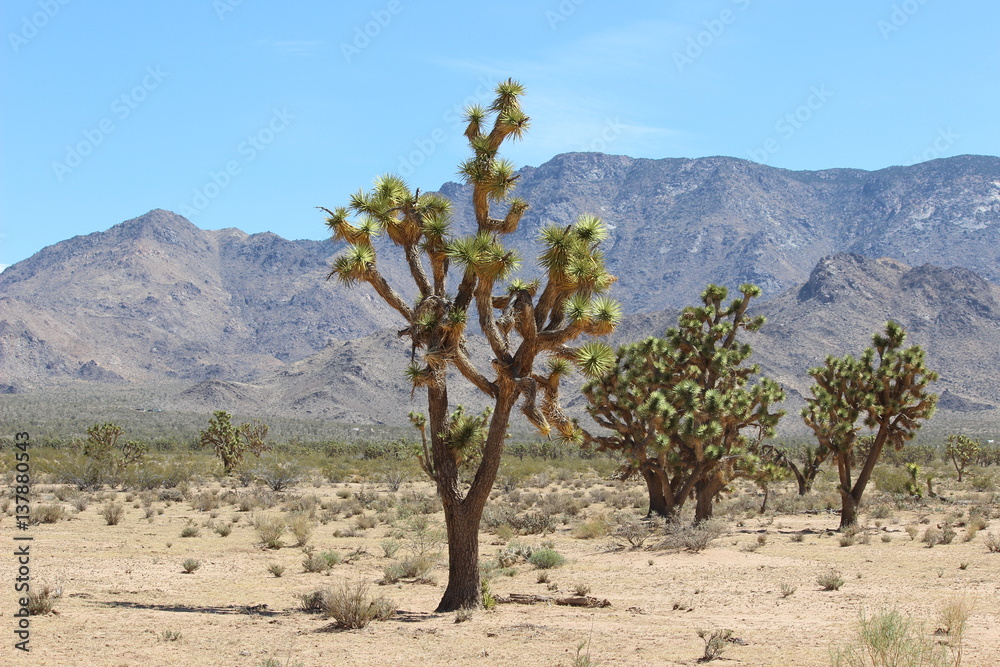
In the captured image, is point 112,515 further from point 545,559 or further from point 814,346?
point 814,346

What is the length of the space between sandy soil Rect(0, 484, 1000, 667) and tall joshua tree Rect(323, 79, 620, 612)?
193cm

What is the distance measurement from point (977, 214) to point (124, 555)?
648 ft

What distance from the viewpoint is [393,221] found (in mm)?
12016

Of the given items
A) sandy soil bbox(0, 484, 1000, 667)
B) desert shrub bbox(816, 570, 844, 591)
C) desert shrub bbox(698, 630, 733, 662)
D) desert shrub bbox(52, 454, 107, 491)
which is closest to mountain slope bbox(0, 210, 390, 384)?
desert shrub bbox(52, 454, 107, 491)

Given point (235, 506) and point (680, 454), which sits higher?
point (680, 454)

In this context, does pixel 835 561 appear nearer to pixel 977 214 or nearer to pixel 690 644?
pixel 690 644

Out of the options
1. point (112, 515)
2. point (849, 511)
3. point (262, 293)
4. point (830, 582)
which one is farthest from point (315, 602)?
point (262, 293)

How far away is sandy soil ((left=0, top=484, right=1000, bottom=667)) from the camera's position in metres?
9.45

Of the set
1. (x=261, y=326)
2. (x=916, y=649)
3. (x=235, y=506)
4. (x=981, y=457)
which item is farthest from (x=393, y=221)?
(x=261, y=326)

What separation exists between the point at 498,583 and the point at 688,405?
26.5ft

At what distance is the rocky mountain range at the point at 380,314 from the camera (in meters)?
99.3

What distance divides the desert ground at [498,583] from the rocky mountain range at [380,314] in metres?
69.0

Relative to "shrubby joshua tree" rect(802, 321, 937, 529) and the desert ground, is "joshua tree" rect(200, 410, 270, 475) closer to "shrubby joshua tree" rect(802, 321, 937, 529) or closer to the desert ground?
the desert ground

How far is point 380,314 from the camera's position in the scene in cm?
19925
